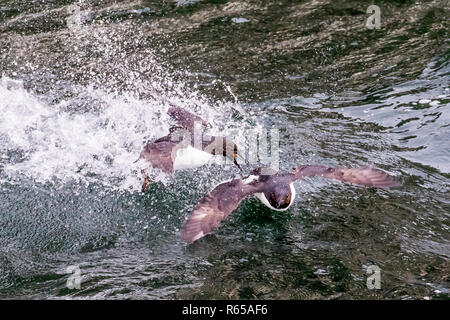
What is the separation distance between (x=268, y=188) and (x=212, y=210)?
71 cm

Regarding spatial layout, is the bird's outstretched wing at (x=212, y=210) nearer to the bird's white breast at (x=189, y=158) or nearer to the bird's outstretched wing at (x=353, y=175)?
the bird's outstretched wing at (x=353, y=175)

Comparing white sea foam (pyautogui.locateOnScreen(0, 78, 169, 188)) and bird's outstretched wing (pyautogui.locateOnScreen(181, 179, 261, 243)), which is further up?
white sea foam (pyautogui.locateOnScreen(0, 78, 169, 188))

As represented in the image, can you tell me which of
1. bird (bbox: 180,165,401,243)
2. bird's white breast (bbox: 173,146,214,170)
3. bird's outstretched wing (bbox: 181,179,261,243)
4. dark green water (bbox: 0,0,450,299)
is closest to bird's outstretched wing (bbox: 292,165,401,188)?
bird (bbox: 180,165,401,243)

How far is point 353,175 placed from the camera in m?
5.93

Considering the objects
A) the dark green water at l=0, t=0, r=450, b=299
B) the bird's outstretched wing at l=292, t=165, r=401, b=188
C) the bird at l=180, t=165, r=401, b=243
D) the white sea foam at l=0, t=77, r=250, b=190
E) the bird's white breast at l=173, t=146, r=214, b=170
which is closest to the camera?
the dark green water at l=0, t=0, r=450, b=299

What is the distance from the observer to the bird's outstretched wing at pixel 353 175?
5891 mm

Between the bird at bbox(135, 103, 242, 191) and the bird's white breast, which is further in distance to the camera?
the bird's white breast

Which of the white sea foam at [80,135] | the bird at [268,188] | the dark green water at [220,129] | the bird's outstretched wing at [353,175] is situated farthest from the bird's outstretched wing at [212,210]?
the white sea foam at [80,135]

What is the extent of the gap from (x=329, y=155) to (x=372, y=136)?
775 millimetres

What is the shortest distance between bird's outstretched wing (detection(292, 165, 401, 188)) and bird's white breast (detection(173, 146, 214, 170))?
3.83ft

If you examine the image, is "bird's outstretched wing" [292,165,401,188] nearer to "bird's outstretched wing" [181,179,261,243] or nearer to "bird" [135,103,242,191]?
"bird's outstretched wing" [181,179,261,243]

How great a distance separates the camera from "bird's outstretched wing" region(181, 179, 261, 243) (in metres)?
5.36
